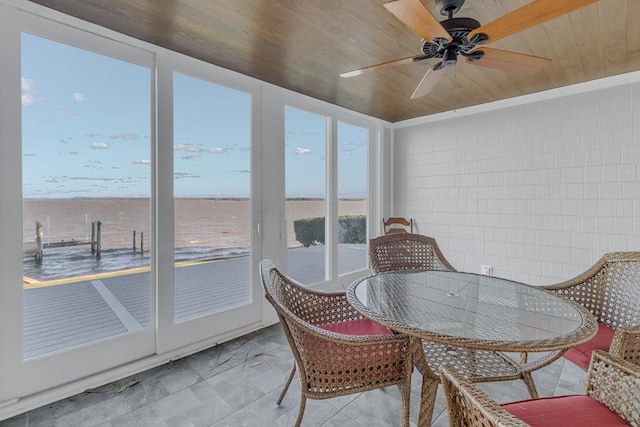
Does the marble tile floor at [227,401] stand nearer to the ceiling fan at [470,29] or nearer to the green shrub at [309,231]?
the green shrub at [309,231]

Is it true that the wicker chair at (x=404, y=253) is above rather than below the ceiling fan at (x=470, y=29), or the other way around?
below

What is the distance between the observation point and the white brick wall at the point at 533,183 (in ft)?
9.84

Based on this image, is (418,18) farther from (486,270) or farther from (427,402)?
(486,270)

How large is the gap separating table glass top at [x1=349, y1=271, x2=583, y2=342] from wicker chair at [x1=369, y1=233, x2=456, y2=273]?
580mm

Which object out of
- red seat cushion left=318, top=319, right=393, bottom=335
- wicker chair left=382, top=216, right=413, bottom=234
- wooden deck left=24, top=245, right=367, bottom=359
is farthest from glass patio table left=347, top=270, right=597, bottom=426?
wicker chair left=382, top=216, right=413, bottom=234

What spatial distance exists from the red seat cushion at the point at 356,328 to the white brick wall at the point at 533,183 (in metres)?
2.51

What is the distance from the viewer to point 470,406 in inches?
33.4

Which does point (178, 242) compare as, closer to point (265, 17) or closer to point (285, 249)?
point (285, 249)

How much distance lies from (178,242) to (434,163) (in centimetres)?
331

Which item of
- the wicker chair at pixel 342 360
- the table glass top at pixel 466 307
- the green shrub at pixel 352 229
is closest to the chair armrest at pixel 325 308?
the table glass top at pixel 466 307

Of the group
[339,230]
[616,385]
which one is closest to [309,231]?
[339,230]

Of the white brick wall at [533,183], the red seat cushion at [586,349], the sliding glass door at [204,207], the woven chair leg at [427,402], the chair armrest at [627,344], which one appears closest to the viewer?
the chair armrest at [627,344]

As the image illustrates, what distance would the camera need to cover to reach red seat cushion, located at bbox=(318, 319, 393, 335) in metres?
1.86

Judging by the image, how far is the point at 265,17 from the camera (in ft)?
6.58
